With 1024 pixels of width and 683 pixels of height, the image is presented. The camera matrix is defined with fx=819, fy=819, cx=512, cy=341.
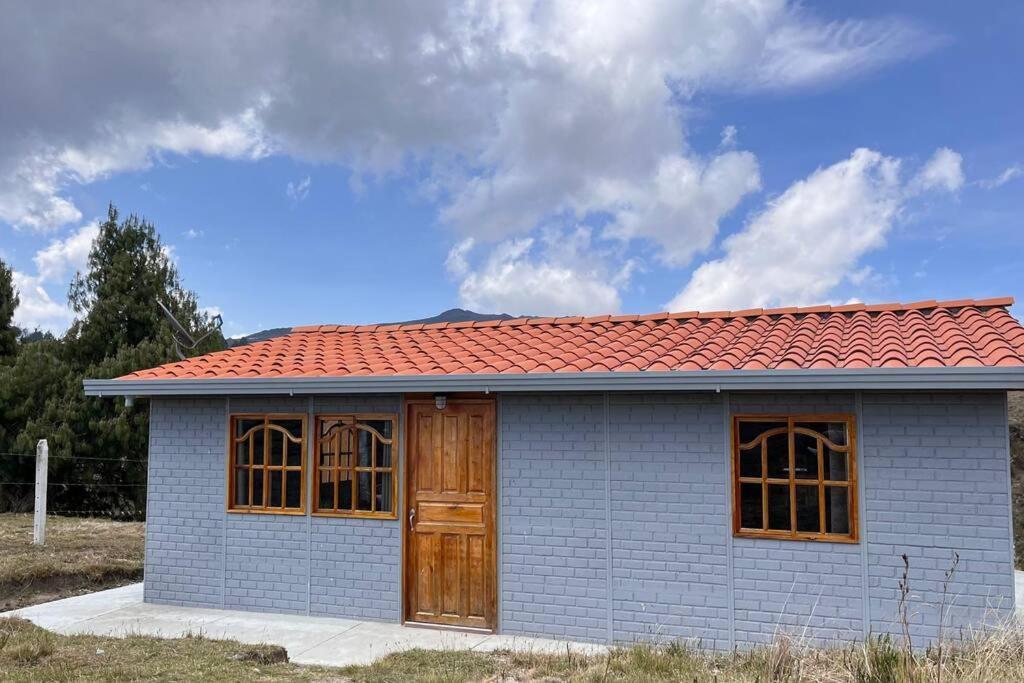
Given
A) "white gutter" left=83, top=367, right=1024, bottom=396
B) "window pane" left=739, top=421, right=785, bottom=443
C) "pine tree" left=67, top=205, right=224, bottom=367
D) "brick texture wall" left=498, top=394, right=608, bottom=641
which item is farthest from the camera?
"pine tree" left=67, top=205, right=224, bottom=367

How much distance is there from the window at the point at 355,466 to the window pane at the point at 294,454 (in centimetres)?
24

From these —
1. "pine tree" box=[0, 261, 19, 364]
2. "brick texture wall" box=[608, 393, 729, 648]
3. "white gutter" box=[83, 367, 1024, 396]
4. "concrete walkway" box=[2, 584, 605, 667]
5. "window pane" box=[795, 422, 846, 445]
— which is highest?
"pine tree" box=[0, 261, 19, 364]

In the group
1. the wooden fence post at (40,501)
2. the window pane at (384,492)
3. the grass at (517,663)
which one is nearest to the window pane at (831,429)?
the grass at (517,663)

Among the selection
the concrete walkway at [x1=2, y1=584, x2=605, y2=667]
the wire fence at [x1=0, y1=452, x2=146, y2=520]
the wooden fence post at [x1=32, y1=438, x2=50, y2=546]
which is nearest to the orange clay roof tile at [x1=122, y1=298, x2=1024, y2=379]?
the concrete walkway at [x1=2, y1=584, x2=605, y2=667]

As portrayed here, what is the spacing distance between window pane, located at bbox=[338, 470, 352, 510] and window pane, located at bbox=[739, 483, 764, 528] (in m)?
3.73

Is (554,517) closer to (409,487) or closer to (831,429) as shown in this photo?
(409,487)

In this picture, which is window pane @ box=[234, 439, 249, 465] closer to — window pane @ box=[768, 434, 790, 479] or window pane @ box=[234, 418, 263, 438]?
window pane @ box=[234, 418, 263, 438]

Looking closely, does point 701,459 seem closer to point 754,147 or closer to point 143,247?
point 754,147

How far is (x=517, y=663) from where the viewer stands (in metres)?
6.19

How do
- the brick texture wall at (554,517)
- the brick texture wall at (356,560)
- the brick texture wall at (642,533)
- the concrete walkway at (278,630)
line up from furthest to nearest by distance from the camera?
the brick texture wall at (356,560) < the brick texture wall at (554,517) < the concrete walkway at (278,630) < the brick texture wall at (642,533)

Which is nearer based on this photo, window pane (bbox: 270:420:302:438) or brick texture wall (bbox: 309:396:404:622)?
brick texture wall (bbox: 309:396:404:622)

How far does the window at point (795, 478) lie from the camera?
651cm

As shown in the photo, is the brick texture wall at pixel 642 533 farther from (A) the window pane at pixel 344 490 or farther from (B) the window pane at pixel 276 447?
(B) the window pane at pixel 276 447

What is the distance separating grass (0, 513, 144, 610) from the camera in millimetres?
9758
